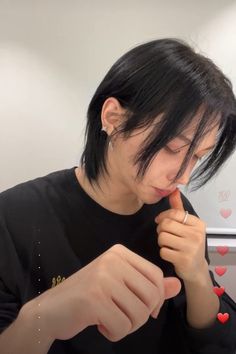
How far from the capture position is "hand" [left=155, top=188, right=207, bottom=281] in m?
0.53

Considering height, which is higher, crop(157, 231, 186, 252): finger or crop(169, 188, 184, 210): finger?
crop(169, 188, 184, 210): finger

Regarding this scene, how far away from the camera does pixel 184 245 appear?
1.72 feet

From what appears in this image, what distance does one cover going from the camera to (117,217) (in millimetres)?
661

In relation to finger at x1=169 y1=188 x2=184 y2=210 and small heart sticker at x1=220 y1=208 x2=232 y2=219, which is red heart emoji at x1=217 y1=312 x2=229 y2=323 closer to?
finger at x1=169 y1=188 x2=184 y2=210

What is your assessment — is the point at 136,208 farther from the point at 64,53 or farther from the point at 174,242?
the point at 64,53

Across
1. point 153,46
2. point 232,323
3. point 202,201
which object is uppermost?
point 153,46

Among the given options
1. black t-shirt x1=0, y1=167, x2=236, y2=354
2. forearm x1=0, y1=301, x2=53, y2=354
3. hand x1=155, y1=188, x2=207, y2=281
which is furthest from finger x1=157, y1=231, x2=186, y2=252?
forearm x1=0, y1=301, x2=53, y2=354

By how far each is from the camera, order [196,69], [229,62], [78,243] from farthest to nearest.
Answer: [229,62] < [78,243] < [196,69]

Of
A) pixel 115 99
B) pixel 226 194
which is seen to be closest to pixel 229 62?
pixel 226 194

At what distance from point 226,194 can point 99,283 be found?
129cm

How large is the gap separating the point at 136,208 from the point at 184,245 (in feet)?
0.64

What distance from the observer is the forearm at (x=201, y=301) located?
0.57m

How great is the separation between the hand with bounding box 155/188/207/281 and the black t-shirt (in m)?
0.09

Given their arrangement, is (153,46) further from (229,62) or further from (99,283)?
(229,62)
